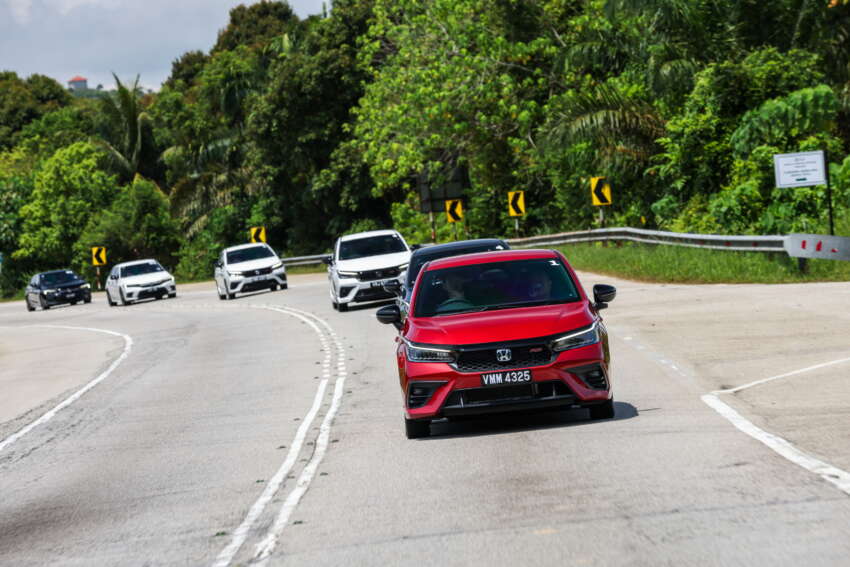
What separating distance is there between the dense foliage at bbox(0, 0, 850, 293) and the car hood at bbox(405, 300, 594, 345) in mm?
19554

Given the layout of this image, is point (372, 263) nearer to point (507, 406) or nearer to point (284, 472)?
point (507, 406)

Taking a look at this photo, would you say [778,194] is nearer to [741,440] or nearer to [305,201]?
[741,440]

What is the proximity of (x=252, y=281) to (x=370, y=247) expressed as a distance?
1086cm

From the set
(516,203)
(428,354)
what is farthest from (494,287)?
(516,203)

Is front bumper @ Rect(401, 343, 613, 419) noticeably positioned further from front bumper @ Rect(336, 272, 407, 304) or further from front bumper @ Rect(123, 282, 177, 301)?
front bumper @ Rect(123, 282, 177, 301)

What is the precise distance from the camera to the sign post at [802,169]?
25.2 meters

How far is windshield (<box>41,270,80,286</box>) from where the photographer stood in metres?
52.1

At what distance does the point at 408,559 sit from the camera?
6.53 meters

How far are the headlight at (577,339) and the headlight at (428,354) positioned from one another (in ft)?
2.83

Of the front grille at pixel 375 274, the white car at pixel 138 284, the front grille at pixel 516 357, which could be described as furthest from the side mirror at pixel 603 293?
the white car at pixel 138 284

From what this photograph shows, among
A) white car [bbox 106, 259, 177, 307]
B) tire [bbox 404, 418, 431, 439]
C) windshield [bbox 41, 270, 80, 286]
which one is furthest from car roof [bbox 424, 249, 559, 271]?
windshield [bbox 41, 270, 80, 286]

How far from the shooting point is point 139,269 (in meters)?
45.8

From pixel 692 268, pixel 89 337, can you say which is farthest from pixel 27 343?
pixel 692 268

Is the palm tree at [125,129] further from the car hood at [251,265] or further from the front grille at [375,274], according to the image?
the front grille at [375,274]
